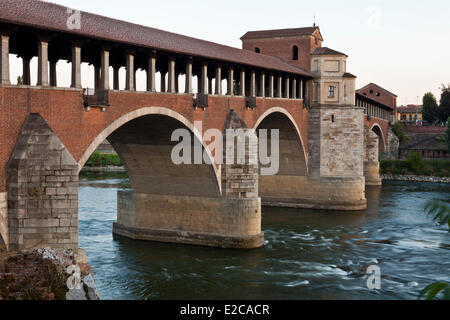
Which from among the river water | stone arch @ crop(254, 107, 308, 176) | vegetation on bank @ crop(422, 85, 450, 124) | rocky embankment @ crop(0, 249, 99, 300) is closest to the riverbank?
stone arch @ crop(254, 107, 308, 176)

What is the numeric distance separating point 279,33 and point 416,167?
29.3 m

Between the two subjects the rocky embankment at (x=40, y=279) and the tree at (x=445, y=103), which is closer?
the rocky embankment at (x=40, y=279)

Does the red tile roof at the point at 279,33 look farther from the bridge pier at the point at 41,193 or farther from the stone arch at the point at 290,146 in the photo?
the bridge pier at the point at 41,193

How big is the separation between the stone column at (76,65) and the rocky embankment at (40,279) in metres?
7.52

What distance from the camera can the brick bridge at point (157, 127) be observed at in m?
16.8

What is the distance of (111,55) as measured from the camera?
24297mm

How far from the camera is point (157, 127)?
2650 centimetres

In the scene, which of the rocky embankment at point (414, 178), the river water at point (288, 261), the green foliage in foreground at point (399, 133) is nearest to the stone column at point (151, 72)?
the river water at point (288, 261)

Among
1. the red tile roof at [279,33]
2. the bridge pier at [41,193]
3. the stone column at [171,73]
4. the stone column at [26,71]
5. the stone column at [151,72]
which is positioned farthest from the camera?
the red tile roof at [279,33]

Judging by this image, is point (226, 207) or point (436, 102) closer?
point (226, 207)
